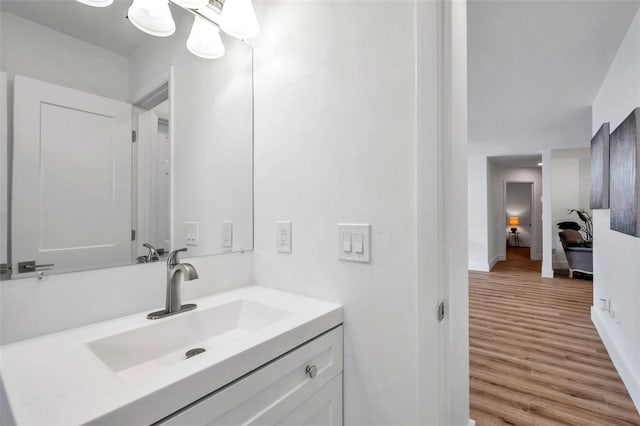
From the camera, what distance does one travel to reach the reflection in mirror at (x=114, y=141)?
0.82m

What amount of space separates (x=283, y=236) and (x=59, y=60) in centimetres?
90

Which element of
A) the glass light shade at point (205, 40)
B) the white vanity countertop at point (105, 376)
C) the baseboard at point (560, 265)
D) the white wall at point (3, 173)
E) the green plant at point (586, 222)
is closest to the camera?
the white vanity countertop at point (105, 376)

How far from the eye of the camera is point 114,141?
3.25ft

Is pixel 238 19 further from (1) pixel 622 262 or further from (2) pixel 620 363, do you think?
(2) pixel 620 363

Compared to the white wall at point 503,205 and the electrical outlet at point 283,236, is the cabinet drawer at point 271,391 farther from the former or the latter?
the white wall at point 503,205

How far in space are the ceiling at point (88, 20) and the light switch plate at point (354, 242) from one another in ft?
3.12

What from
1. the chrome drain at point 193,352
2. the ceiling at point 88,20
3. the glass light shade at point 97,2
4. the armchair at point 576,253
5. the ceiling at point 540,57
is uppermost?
the ceiling at point 540,57

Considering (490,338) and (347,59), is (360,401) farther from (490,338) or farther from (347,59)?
(490,338)

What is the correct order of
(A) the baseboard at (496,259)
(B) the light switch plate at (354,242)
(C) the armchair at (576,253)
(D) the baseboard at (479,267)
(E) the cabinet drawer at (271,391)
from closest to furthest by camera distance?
(E) the cabinet drawer at (271,391)
(B) the light switch plate at (354,242)
(C) the armchair at (576,253)
(D) the baseboard at (479,267)
(A) the baseboard at (496,259)

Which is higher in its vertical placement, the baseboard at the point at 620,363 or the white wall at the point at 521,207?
the white wall at the point at 521,207

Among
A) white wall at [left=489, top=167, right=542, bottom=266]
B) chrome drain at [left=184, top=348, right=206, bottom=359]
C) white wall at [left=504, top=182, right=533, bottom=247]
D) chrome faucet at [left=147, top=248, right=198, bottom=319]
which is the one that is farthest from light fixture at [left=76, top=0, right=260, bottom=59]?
white wall at [left=504, top=182, right=533, bottom=247]

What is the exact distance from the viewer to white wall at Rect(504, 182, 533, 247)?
910 centimetres

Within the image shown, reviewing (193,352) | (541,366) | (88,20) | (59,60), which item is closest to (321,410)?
(193,352)

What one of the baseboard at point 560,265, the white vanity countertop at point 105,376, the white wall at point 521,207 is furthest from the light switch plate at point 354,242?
the white wall at point 521,207
